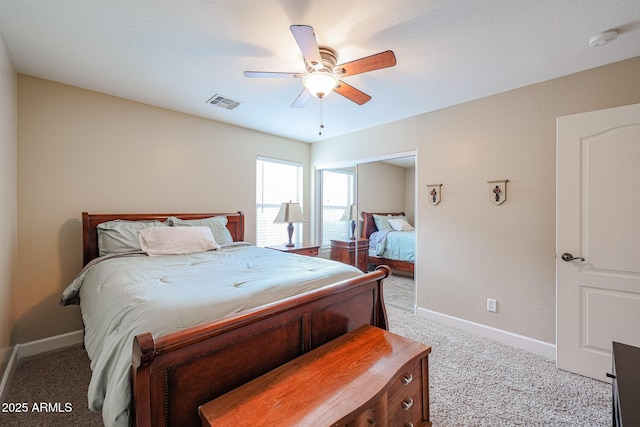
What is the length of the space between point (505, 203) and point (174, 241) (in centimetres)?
320

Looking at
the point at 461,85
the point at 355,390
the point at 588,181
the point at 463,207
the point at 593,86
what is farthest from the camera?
the point at 463,207

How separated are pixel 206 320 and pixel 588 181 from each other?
9.05 ft

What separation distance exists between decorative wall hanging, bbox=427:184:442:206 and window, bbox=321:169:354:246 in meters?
1.25

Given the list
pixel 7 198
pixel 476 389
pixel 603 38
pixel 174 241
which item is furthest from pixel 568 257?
pixel 7 198

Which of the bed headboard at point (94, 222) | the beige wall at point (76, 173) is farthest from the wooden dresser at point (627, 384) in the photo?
the beige wall at point (76, 173)

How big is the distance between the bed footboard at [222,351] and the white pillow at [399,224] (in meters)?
2.04

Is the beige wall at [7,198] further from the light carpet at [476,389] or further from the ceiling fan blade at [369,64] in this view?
the ceiling fan blade at [369,64]

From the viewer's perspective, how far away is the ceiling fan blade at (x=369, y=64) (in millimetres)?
1616

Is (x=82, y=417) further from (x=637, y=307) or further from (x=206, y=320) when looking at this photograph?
(x=637, y=307)

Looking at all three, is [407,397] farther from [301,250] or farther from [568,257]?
[301,250]

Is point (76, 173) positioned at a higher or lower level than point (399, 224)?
higher

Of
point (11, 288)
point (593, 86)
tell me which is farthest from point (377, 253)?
point (11, 288)

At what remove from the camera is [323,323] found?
162 cm

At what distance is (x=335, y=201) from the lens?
14.5ft
